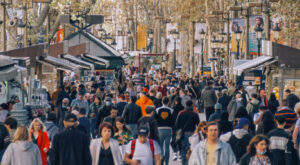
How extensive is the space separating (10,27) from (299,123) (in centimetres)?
1950

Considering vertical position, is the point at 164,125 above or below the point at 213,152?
below

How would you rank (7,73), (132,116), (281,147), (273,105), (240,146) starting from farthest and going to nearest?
(273,105) → (7,73) → (132,116) → (281,147) → (240,146)

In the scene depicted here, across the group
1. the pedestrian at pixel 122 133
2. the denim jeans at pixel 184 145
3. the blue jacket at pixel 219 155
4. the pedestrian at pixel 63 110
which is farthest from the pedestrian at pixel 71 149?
the pedestrian at pixel 63 110

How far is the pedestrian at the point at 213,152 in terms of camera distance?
31.5 ft

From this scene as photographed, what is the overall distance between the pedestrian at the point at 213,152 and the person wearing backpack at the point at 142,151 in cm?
99

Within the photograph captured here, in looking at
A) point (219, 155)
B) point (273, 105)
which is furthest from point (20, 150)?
point (273, 105)

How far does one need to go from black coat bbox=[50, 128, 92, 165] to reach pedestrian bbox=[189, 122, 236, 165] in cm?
160

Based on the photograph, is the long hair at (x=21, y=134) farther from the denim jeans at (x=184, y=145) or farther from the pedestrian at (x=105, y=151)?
the denim jeans at (x=184, y=145)

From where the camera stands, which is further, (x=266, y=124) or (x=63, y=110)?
(x=63, y=110)

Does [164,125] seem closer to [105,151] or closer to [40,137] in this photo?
[40,137]

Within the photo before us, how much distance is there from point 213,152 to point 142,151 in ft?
4.19

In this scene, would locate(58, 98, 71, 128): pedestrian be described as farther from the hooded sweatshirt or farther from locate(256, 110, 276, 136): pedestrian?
the hooded sweatshirt

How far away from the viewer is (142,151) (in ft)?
34.7

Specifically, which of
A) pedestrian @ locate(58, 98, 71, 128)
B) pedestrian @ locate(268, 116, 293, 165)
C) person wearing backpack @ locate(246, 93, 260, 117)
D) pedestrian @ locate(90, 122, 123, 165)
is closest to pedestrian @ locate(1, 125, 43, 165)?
pedestrian @ locate(90, 122, 123, 165)
